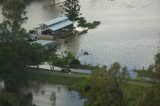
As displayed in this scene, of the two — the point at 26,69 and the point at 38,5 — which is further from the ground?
the point at 38,5

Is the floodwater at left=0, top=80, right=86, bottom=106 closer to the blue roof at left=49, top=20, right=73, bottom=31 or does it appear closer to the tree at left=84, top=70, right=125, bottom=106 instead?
the tree at left=84, top=70, right=125, bottom=106

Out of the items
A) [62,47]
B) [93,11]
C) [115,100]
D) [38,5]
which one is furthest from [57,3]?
[115,100]

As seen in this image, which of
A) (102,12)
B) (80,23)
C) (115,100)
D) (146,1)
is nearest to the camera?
(115,100)

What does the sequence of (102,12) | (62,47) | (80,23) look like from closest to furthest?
(62,47)
(80,23)
(102,12)

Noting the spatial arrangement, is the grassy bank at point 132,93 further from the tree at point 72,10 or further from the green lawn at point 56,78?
the tree at point 72,10

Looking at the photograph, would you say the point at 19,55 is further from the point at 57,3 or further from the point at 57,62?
the point at 57,3

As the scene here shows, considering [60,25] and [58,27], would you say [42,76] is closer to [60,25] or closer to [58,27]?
[58,27]

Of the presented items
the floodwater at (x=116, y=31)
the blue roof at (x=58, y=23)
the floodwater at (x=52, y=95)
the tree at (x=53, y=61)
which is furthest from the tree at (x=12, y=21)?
the blue roof at (x=58, y=23)

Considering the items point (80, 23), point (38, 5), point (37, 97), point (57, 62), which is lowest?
point (37, 97)

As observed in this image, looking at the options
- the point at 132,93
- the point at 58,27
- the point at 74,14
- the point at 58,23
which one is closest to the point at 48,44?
the point at 58,27
